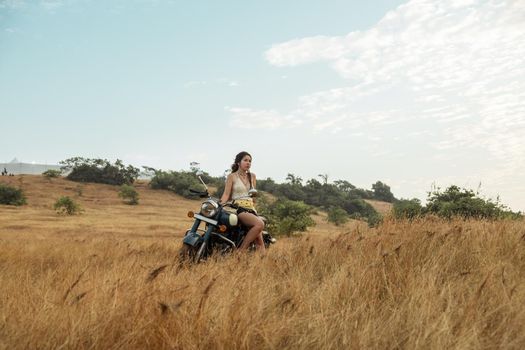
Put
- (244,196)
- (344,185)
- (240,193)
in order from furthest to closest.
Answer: (344,185) → (240,193) → (244,196)

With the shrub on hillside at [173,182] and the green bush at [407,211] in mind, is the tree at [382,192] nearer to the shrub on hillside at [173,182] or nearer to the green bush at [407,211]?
the shrub on hillside at [173,182]

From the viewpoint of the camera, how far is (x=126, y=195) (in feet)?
196

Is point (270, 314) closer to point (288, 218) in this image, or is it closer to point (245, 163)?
point (245, 163)

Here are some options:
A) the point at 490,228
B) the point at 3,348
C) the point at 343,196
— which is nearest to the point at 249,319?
the point at 3,348

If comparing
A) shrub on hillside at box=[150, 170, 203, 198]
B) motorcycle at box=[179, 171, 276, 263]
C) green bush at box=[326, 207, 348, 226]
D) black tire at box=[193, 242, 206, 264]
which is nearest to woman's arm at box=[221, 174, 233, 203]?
motorcycle at box=[179, 171, 276, 263]

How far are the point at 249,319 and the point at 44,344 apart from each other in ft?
4.15

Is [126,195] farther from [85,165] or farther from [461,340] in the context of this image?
[461,340]

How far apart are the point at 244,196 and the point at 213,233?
0.82m

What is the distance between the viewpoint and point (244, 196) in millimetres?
7785

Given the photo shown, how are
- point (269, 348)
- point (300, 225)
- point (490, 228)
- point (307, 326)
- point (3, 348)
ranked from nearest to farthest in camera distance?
point (3, 348)
point (269, 348)
point (307, 326)
point (490, 228)
point (300, 225)

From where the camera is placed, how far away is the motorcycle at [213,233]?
24.1 ft

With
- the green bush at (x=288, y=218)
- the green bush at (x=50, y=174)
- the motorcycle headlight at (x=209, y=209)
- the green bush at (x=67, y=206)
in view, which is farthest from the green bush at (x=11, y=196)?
the motorcycle headlight at (x=209, y=209)

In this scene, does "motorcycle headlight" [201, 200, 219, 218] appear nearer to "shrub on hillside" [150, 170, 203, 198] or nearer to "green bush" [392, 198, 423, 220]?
"green bush" [392, 198, 423, 220]

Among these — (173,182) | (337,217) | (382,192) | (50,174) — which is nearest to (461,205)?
(337,217)
